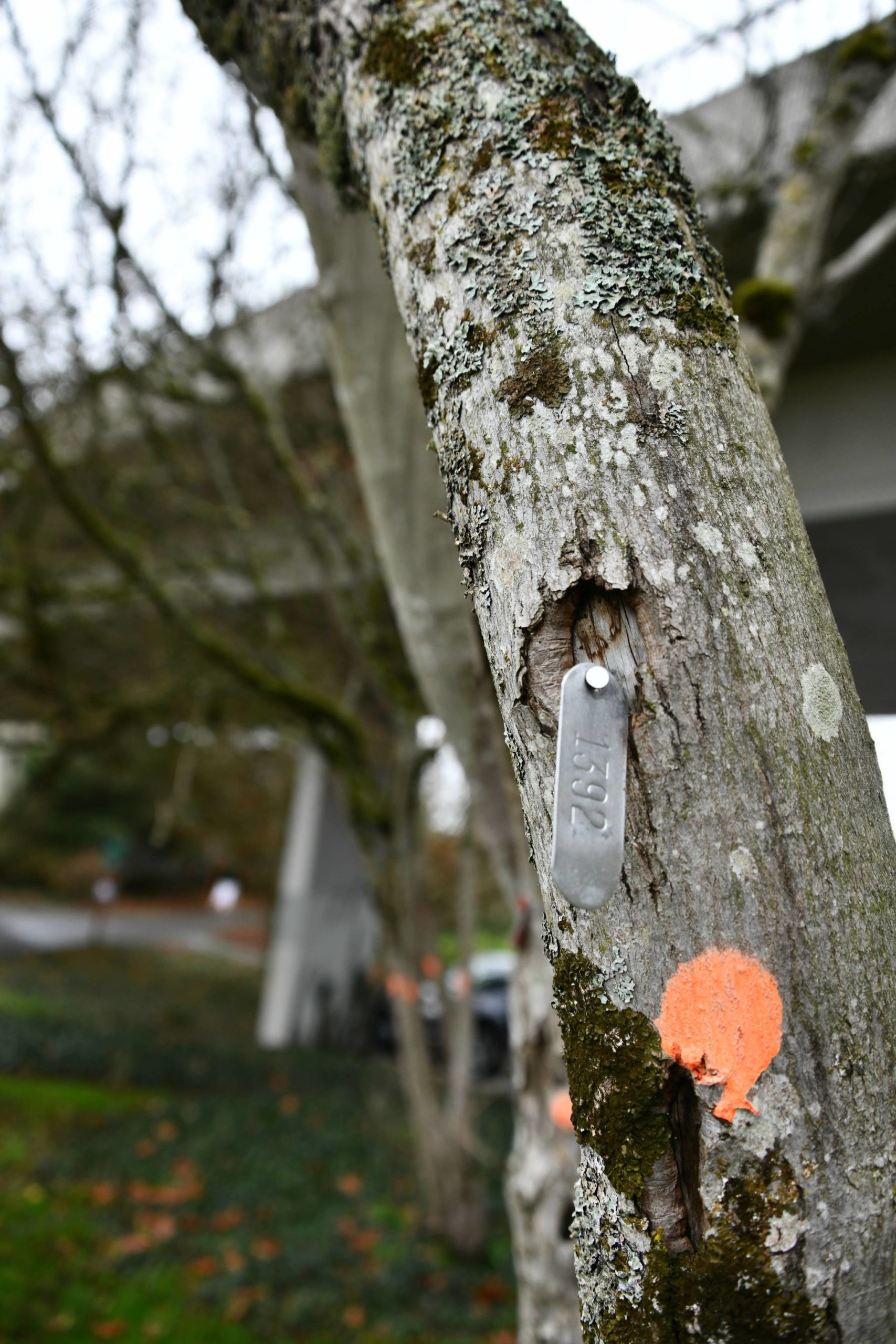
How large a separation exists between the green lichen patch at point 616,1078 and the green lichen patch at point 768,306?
227 centimetres

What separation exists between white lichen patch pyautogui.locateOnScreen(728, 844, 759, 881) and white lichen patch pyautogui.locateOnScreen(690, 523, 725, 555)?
0.27 m

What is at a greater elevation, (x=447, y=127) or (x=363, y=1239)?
(x=447, y=127)

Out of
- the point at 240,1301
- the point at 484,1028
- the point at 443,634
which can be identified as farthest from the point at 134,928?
the point at 443,634

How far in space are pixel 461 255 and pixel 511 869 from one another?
182 centimetres

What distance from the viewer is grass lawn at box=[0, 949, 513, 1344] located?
464cm

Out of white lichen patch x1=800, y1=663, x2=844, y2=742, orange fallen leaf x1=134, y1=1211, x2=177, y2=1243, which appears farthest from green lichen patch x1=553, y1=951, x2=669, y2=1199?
orange fallen leaf x1=134, y1=1211, x2=177, y2=1243

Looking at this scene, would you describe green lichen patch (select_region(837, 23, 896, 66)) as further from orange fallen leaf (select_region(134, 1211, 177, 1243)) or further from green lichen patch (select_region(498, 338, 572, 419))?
orange fallen leaf (select_region(134, 1211, 177, 1243))

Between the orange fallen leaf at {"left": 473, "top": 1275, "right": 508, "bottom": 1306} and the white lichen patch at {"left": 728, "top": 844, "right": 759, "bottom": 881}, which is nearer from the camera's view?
the white lichen patch at {"left": 728, "top": 844, "right": 759, "bottom": 881}

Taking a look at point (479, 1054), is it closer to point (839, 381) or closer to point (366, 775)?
point (366, 775)

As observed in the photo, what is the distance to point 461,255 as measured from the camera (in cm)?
96

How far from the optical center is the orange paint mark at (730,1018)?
29.6 inches

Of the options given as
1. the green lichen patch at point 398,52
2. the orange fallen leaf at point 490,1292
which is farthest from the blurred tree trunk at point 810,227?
the orange fallen leaf at point 490,1292

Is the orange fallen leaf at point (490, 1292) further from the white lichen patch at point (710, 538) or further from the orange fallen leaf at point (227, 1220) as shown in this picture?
the white lichen patch at point (710, 538)

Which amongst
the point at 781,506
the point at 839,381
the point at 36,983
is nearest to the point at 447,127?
the point at 781,506
